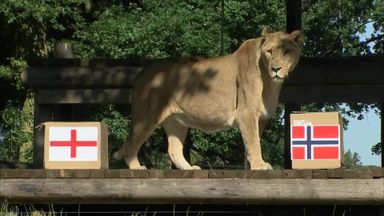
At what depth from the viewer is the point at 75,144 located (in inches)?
311

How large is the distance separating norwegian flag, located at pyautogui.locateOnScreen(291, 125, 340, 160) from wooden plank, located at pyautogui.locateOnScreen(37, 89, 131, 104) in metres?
3.45

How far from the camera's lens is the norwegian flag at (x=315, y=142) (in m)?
7.57

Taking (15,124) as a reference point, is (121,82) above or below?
above

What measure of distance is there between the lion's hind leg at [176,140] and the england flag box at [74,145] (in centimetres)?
146

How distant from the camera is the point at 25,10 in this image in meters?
15.3

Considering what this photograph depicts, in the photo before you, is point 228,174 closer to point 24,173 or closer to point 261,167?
point 261,167

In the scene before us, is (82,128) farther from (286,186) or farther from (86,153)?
(286,186)

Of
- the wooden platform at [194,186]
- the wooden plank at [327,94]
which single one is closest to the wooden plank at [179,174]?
the wooden platform at [194,186]

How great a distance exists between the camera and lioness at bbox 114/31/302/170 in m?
8.12

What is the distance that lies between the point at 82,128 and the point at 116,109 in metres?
12.6

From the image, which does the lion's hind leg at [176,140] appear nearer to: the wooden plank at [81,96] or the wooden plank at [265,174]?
the wooden plank at [81,96]

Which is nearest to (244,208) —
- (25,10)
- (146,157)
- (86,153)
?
(86,153)

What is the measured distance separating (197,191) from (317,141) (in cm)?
127

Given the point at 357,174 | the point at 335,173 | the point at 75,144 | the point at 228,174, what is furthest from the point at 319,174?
the point at 75,144
